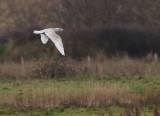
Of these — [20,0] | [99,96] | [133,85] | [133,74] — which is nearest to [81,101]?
[99,96]

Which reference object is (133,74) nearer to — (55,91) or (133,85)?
(133,85)

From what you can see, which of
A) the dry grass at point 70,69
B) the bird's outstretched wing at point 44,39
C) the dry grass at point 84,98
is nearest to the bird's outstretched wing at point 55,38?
the bird's outstretched wing at point 44,39

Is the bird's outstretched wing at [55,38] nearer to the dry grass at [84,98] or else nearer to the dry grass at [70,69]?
the dry grass at [84,98]

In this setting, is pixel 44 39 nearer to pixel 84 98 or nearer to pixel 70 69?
pixel 84 98

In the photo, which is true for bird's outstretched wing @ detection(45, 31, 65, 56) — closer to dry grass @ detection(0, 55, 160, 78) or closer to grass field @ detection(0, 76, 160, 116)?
grass field @ detection(0, 76, 160, 116)

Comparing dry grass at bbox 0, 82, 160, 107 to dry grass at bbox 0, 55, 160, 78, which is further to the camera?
dry grass at bbox 0, 55, 160, 78

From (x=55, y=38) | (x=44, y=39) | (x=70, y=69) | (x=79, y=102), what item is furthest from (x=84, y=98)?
(x=70, y=69)

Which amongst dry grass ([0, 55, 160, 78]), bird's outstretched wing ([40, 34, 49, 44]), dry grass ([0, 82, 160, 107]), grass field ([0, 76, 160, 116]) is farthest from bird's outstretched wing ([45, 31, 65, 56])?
dry grass ([0, 55, 160, 78])

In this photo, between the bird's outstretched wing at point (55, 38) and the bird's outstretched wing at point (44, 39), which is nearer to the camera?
the bird's outstretched wing at point (55, 38)

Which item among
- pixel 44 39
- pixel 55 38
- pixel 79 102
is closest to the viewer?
pixel 55 38

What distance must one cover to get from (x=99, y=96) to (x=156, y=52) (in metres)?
15.5

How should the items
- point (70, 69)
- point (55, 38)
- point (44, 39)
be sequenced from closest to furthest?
1. point (55, 38)
2. point (44, 39)
3. point (70, 69)

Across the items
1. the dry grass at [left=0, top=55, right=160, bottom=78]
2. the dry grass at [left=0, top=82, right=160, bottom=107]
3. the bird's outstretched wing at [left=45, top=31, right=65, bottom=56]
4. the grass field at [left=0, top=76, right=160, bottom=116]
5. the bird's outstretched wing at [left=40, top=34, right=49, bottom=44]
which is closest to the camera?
the bird's outstretched wing at [left=45, top=31, right=65, bottom=56]

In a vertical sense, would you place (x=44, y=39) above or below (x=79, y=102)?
above
